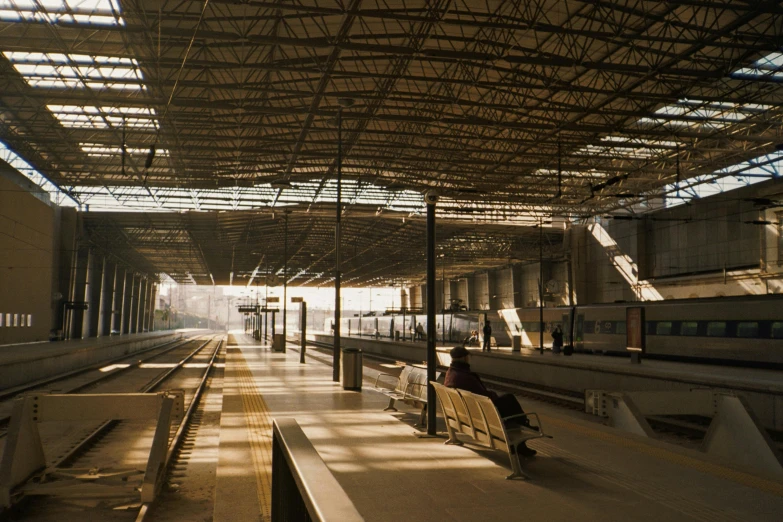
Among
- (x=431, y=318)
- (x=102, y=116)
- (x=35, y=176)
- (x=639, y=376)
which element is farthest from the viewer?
(x=35, y=176)

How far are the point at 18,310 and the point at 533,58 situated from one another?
92.1 ft

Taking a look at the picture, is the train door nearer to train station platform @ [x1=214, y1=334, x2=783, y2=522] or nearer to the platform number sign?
the platform number sign

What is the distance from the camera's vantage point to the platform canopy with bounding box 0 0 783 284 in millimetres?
22078

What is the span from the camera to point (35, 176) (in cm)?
3991

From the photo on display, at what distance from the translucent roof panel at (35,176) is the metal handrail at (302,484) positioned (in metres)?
33.9

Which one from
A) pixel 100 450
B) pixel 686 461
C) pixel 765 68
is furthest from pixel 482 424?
pixel 765 68

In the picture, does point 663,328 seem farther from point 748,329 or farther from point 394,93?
point 394,93

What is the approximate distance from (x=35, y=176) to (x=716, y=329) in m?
34.8

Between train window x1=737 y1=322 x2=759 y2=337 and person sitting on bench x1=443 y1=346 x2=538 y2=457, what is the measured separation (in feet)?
53.6

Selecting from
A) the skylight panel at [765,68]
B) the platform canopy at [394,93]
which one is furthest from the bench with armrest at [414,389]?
the skylight panel at [765,68]

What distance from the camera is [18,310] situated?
36.4 meters

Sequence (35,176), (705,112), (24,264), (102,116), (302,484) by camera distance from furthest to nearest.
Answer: (35,176) → (24,264) → (705,112) → (102,116) → (302,484)

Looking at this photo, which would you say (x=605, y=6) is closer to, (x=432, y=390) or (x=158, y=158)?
(x=432, y=390)

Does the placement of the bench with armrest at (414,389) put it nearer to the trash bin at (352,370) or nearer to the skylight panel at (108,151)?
the trash bin at (352,370)
